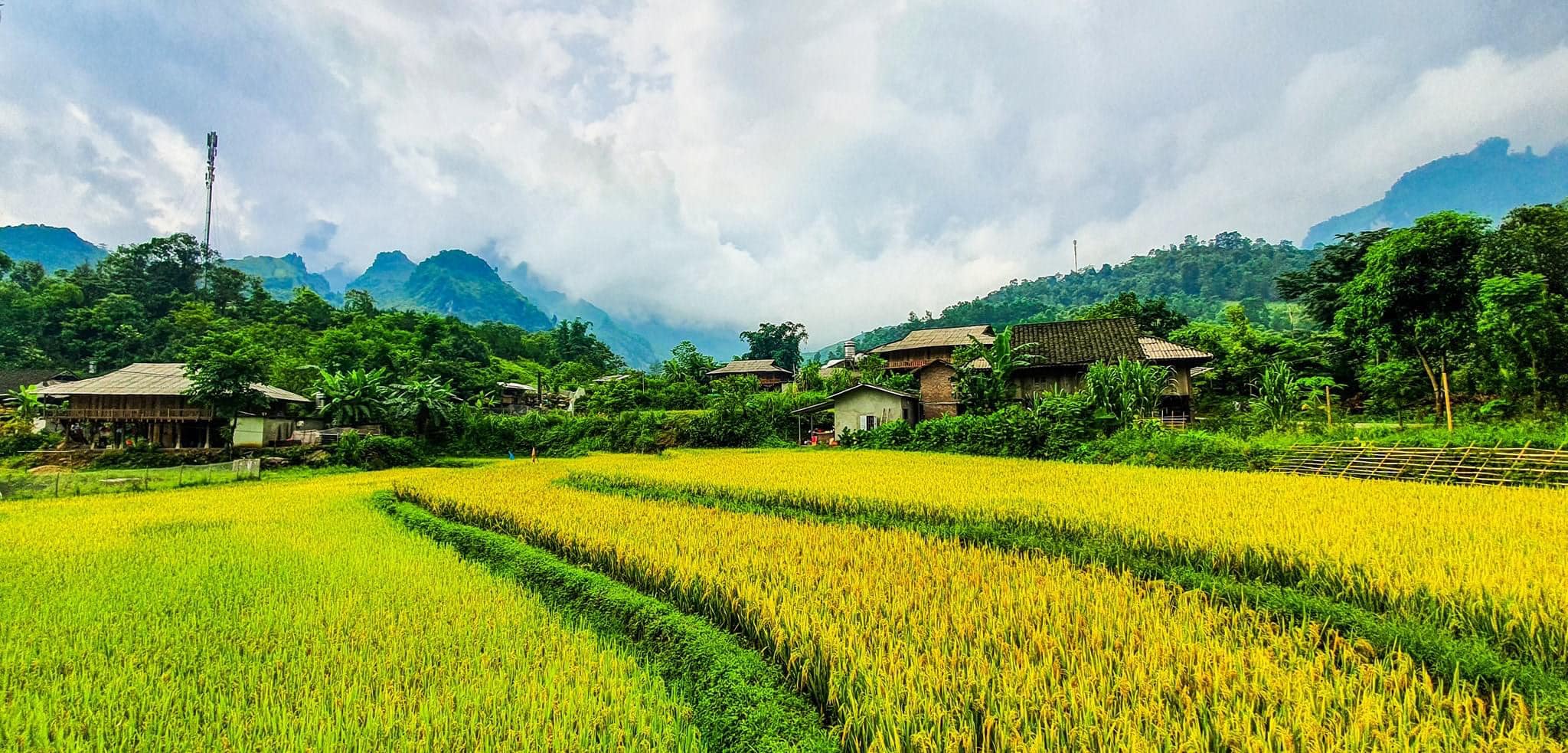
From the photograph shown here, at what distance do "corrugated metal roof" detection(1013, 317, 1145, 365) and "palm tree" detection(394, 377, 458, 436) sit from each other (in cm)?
2693

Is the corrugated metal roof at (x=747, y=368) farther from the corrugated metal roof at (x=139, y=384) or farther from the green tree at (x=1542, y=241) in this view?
the green tree at (x=1542, y=241)

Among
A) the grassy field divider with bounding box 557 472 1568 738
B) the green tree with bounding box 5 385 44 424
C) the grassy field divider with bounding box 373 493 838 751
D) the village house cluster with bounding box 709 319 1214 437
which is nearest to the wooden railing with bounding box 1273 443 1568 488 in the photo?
the grassy field divider with bounding box 557 472 1568 738

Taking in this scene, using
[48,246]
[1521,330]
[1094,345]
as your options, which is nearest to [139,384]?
[1094,345]

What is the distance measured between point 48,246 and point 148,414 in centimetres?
25193

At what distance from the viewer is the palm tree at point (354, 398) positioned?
25281 millimetres

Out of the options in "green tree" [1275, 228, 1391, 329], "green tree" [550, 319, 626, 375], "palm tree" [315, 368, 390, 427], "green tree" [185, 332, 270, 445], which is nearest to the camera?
"green tree" [185, 332, 270, 445]

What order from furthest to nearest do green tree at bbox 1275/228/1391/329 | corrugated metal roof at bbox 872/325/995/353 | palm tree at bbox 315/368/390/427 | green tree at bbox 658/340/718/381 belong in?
green tree at bbox 658/340/718/381 < corrugated metal roof at bbox 872/325/995/353 < green tree at bbox 1275/228/1391/329 < palm tree at bbox 315/368/390/427

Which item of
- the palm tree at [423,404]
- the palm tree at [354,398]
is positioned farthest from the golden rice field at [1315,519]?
the palm tree at [354,398]

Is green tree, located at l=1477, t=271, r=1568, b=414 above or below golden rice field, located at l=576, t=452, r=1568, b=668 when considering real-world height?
above

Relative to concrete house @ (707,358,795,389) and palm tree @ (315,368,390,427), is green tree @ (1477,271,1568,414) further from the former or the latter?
concrete house @ (707,358,795,389)

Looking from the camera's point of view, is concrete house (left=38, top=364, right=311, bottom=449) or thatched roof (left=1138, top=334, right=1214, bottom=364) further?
thatched roof (left=1138, top=334, right=1214, bottom=364)

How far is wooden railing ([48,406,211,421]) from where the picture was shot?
22.5m

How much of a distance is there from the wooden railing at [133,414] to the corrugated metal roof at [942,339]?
3867cm

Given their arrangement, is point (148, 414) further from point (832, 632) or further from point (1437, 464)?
point (1437, 464)
